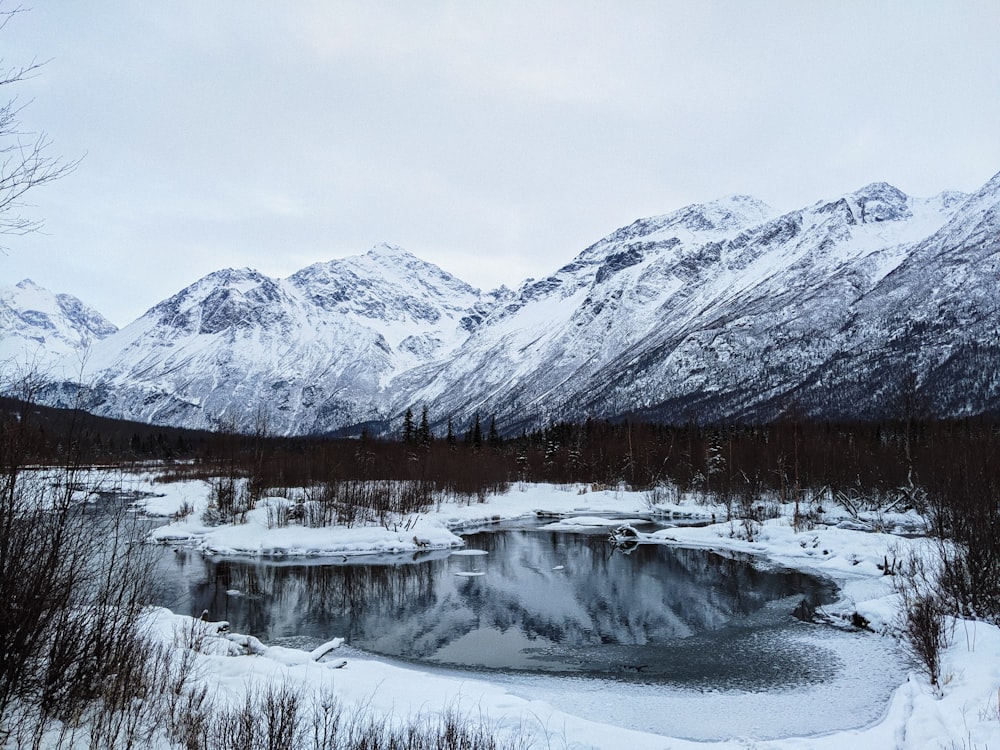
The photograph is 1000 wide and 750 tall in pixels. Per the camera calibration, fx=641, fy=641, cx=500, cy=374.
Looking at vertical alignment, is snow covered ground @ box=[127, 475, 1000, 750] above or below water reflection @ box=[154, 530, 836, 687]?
above

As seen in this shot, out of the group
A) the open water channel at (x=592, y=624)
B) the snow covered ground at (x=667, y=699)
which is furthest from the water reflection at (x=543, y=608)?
the snow covered ground at (x=667, y=699)

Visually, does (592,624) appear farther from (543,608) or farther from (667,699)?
(667,699)

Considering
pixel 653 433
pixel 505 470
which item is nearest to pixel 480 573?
pixel 505 470

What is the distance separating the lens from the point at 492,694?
13555 millimetres

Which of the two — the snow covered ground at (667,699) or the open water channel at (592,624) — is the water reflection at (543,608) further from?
the snow covered ground at (667,699)

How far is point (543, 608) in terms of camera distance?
78.6 feet

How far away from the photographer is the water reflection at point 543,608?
1797cm

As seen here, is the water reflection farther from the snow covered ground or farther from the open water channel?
the snow covered ground

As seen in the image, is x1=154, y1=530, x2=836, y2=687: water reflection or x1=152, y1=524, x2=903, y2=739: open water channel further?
x1=154, y1=530, x2=836, y2=687: water reflection

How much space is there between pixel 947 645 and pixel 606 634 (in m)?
9.60

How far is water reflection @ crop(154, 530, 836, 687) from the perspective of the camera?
17969 millimetres

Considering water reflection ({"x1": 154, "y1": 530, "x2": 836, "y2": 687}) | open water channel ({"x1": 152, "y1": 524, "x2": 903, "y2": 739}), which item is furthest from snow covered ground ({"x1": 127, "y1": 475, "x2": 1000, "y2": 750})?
water reflection ({"x1": 154, "y1": 530, "x2": 836, "y2": 687})

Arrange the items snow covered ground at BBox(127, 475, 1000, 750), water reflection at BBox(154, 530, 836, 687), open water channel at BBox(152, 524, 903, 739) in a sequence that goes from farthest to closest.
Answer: water reflection at BBox(154, 530, 836, 687) < open water channel at BBox(152, 524, 903, 739) < snow covered ground at BBox(127, 475, 1000, 750)

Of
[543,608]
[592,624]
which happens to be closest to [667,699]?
[592,624]
